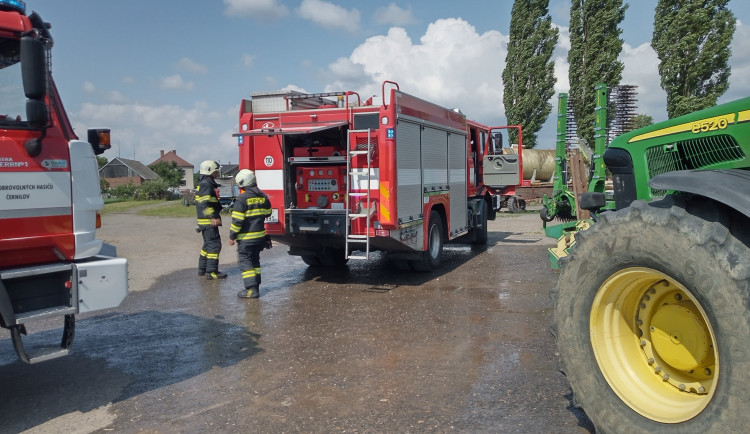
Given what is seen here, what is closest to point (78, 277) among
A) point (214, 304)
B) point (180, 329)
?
point (180, 329)

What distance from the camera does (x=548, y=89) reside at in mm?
30547

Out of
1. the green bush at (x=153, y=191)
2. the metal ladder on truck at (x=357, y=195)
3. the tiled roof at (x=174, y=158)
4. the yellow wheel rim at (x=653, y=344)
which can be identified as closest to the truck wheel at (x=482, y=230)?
the metal ladder on truck at (x=357, y=195)

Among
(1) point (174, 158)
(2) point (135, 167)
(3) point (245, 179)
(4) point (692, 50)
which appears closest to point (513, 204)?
(4) point (692, 50)

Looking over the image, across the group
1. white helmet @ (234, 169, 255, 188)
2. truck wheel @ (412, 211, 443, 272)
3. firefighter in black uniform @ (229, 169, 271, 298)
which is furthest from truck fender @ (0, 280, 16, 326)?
truck wheel @ (412, 211, 443, 272)

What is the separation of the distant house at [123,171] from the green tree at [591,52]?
6286cm

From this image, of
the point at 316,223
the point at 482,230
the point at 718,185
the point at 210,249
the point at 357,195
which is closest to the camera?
the point at 718,185

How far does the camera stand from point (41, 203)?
160 inches

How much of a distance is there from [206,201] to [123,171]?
77.0 meters

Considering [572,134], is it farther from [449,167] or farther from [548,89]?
[449,167]

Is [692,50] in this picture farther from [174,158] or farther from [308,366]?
[174,158]

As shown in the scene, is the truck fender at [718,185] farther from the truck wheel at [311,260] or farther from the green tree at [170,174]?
the green tree at [170,174]

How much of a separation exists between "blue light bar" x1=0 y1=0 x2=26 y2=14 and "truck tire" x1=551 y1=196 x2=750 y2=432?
14.0 feet

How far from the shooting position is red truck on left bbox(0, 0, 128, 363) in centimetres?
390

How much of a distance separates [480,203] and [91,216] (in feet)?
30.9
